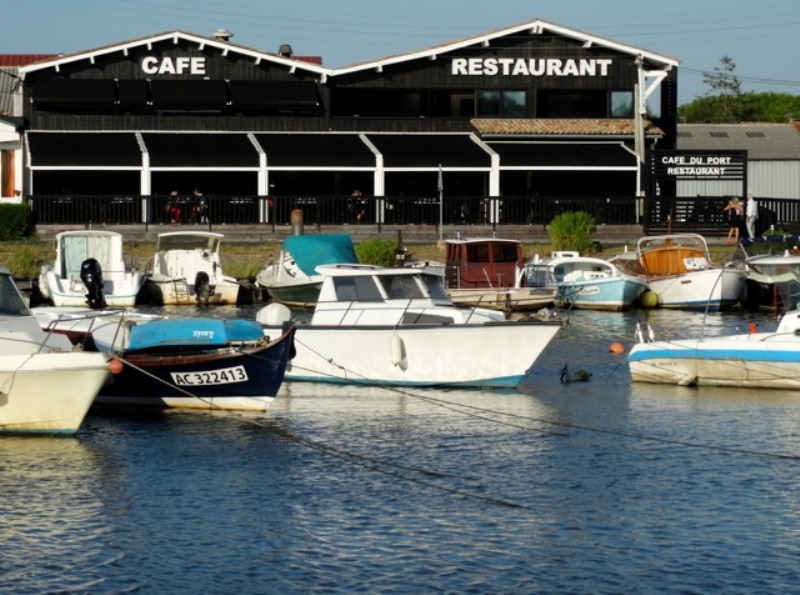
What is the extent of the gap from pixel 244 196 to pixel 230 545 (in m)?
39.6

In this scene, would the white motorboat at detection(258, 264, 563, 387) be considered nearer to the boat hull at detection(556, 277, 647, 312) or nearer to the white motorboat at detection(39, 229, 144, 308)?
the white motorboat at detection(39, 229, 144, 308)

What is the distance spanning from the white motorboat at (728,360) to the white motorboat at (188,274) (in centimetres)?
2005

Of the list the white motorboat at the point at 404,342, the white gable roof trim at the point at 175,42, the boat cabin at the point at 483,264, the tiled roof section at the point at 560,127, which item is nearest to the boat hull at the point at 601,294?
the boat cabin at the point at 483,264

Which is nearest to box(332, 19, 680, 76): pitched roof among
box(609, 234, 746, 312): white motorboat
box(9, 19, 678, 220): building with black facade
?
box(9, 19, 678, 220): building with black facade

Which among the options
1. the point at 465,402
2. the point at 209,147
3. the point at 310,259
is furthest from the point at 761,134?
the point at 465,402

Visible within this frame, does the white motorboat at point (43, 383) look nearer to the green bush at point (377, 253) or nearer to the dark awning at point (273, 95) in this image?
the green bush at point (377, 253)

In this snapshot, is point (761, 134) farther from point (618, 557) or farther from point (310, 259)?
point (618, 557)

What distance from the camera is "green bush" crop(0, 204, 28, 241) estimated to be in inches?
2213

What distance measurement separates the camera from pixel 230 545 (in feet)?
65.4

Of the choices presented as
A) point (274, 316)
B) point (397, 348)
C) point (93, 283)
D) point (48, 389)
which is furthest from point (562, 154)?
point (48, 389)

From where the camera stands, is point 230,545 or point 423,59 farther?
point 423,59

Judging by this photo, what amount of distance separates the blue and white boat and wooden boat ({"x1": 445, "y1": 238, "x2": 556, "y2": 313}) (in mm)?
1338

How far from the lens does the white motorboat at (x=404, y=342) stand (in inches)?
1212

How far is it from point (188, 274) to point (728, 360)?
2299 cm
